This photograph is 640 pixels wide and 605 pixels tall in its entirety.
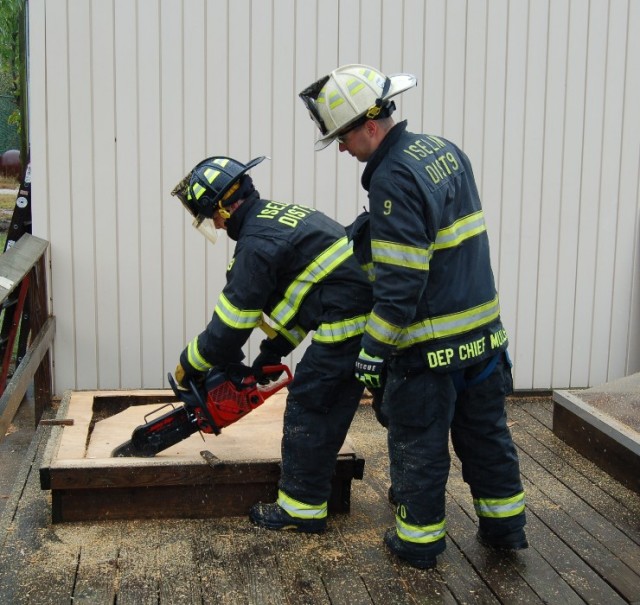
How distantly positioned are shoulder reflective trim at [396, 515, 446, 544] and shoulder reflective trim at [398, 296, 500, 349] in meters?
0.76

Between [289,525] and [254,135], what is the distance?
9.39ft

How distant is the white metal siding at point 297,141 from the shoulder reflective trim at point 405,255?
2.78m

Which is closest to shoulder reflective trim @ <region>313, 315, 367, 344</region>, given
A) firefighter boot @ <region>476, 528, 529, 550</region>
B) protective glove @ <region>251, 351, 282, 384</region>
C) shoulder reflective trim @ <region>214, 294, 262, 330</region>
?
shoulder reflective trim @ <region>214, 294, 262, 330</region>

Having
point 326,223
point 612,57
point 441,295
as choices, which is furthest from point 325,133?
point 612,57

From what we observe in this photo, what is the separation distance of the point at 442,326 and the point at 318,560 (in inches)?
44.3

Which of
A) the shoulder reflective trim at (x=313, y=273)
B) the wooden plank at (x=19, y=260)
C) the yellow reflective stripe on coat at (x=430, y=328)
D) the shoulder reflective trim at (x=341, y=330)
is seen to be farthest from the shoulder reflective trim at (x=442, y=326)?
the wooden plank at (x=19, y=260)

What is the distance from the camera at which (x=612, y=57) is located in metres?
6.39

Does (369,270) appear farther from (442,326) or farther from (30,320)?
(30,320)

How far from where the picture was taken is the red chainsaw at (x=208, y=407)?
4270 millimetres

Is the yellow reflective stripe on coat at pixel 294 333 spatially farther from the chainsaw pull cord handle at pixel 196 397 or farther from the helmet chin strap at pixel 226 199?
the helmet chin strap at pixel 226 199

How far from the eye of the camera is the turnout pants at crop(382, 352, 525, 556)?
12.4ft

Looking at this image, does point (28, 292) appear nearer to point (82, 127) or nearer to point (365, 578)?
point (82, 127)

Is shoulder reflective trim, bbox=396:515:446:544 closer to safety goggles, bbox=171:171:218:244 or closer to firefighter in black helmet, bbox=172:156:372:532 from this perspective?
firefighter in black helmet, bbox=172:156:372:532

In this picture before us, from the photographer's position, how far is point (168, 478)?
4258 millimetres
